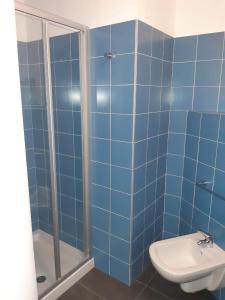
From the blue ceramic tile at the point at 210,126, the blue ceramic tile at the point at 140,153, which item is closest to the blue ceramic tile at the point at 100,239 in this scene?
the blue ceramic tile at the point at 140,153

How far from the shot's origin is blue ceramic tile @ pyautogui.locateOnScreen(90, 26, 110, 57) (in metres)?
1.58

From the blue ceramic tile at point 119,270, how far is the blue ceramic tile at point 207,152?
1.02 m

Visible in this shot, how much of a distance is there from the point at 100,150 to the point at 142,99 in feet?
1.64

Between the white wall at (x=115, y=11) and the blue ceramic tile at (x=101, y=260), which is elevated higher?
the white wall at (x=115, y=11)

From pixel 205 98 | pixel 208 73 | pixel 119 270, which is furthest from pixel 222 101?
pixel 119 270

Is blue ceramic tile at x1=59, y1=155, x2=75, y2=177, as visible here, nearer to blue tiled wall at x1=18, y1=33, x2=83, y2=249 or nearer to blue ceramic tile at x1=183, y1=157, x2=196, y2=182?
blue tiled wall at x1=18, y1=33, x2=83, y2=249

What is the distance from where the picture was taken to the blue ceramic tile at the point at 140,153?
5.40ft

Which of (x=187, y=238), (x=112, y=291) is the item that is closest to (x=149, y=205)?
(x=187, y=238)

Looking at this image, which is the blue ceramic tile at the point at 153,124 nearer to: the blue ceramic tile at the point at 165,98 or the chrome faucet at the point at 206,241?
the blue ceramic tile at the point at 165,98

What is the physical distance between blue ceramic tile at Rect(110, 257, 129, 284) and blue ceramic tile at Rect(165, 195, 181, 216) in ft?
2.07

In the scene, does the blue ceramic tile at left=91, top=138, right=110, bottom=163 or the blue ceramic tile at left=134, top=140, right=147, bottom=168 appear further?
the blue ceramic tile at left=91, top=138, right=110, bottom=163

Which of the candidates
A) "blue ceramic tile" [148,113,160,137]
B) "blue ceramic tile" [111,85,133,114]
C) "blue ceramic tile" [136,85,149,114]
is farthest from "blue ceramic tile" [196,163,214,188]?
"blue ceramic tile" [111,85,133,114]

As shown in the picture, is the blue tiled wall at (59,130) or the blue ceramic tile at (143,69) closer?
the blue ceramic tile at (143,69)

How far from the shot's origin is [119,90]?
1.59 meters
